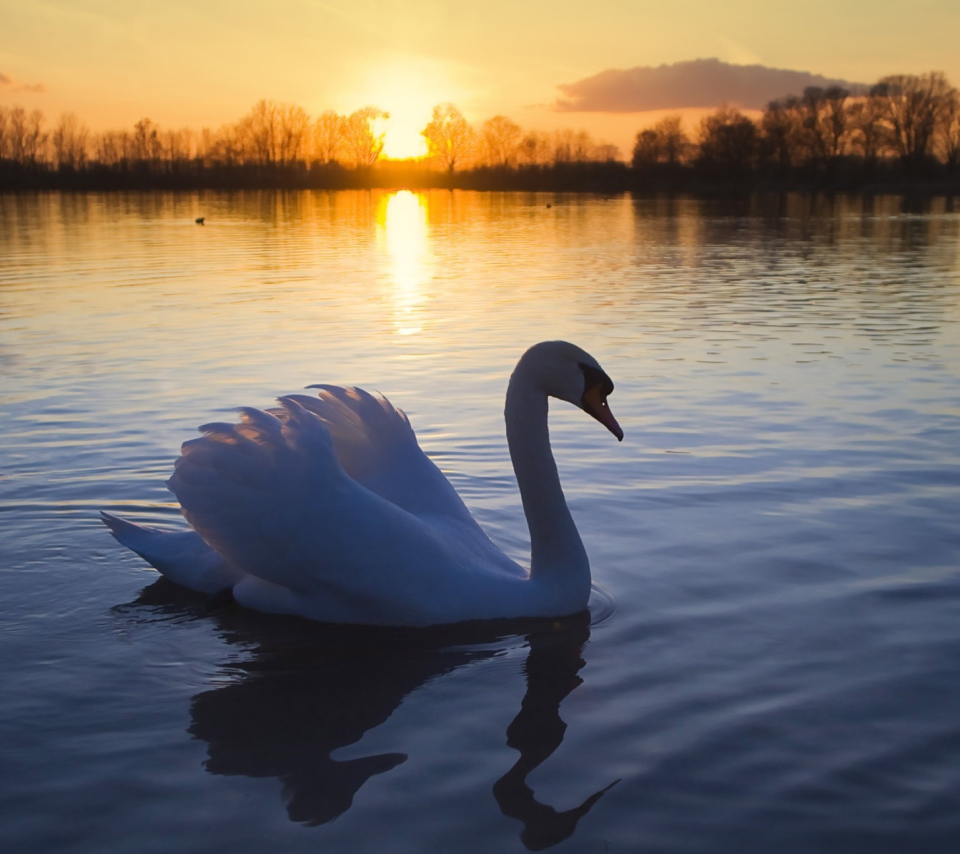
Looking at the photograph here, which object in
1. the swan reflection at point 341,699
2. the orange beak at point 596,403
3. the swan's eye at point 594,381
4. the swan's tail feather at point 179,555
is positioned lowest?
the swan reflection at point 341,699

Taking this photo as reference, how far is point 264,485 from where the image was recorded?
191 inches

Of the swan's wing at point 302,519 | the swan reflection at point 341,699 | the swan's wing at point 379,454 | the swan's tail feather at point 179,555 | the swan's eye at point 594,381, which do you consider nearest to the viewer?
the swan reflection at point 341,699

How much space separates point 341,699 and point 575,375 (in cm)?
189

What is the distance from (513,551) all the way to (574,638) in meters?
1.37

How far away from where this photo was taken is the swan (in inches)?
190

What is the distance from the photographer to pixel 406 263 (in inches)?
1078

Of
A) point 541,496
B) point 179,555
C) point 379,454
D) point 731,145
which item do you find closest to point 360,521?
point 379,454

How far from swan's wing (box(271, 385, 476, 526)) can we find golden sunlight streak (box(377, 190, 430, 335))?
943 centimetres

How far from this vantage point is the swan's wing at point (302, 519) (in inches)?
189

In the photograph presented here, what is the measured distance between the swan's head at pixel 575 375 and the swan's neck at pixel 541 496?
111 millimetres

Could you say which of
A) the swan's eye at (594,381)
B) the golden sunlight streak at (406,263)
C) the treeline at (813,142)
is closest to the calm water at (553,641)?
the swan's eye at (594,381)

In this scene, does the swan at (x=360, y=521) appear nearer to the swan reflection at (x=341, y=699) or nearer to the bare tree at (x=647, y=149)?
the swan reflection at (x=341, y=699)

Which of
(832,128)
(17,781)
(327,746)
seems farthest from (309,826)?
(832,128)

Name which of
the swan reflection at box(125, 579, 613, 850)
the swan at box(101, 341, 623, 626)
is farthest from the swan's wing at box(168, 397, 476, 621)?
the swan reflection at box(125, 579, 613, 850)
